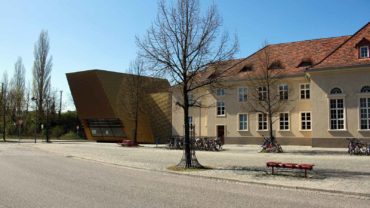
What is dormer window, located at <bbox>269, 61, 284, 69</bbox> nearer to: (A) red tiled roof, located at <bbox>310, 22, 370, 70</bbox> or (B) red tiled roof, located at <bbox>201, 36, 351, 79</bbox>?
(B) red tiled roof, located at <bbox>201, 36, 351, 79</bbox>

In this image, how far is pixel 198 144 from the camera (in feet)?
124

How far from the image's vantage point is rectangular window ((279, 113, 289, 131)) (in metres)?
44.2

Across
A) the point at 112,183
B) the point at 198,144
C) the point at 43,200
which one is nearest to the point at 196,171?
the point at 112,183

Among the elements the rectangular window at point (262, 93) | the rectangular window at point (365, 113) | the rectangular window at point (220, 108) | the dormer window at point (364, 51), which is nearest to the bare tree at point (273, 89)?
the rectangular window at point (262, 93)

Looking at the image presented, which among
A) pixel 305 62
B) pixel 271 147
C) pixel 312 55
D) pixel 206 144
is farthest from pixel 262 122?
pixel 271 147

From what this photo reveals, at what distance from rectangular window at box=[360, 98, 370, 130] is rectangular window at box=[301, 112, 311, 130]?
23.5ft

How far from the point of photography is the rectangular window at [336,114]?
1455 inches

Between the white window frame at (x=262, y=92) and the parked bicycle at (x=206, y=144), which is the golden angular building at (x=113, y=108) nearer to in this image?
the parked bicycle at (x=206, y=144)

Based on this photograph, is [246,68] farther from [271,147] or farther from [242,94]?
[271,147]

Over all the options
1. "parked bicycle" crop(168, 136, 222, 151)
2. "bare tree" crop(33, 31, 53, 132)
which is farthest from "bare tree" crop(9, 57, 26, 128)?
"parked bicycle" crop(168, 136, 222, 151)

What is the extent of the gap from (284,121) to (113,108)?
2244 centimetres

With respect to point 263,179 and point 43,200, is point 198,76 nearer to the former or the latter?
point 263,179

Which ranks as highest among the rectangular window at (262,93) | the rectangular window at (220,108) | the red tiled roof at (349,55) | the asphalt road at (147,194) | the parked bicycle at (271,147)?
the red tiled roof at (349,55)

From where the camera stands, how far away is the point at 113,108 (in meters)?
56.4
